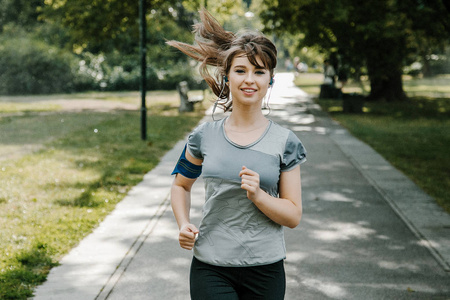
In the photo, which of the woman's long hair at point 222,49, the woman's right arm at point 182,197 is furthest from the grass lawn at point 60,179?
the woman's long hair at point 222,49

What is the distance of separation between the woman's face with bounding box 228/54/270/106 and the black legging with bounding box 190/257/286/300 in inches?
28.3

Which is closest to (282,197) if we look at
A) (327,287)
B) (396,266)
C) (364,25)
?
(327,287)

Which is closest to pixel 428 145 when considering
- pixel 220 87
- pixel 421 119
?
pixel 421 119

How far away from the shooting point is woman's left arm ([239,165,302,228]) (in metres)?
2.34

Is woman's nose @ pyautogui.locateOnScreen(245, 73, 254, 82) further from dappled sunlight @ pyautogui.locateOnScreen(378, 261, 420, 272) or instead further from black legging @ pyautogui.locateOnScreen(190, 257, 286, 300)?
dappled sunlight @ pyautogui.locateOnScreen(378, 261, 420, 272)

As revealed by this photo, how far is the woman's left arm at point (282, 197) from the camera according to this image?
2.34m

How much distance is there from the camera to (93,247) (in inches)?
231

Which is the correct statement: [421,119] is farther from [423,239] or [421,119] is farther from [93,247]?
[93,247]

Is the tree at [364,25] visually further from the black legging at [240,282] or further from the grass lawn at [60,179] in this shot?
the black legging at [240,282]

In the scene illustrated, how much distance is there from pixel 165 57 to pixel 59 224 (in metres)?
35.3

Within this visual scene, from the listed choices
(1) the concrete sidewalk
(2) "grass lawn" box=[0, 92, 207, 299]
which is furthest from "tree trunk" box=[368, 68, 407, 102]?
(1) the concrete sidewalk

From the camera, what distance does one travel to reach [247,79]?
8.42 feet

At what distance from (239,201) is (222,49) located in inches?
27.8

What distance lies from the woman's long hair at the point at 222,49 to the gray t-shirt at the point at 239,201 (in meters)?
0.31
